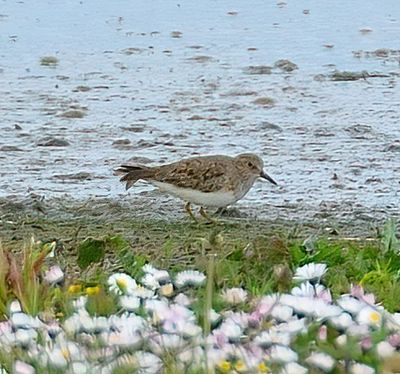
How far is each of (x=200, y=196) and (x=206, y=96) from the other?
281 centimetres

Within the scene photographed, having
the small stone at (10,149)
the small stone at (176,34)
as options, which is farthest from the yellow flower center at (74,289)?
the small stone at (176,34)

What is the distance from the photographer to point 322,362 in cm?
377

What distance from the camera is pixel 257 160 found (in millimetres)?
7969

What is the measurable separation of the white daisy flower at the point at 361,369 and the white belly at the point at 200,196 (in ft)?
12.7

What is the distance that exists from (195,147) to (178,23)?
3967 millimetres

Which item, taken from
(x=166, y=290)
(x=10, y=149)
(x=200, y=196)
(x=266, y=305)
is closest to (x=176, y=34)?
(x=10, y=149)

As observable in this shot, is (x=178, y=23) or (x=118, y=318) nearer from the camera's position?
(x=118, y=318)

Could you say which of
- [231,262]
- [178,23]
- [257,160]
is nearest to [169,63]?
[178,23]

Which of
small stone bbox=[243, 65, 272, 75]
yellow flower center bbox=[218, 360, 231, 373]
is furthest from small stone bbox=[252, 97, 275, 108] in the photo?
yellow flower center bbox=[218, 360, 231, 373]

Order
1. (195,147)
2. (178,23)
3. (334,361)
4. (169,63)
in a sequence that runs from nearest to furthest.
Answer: (334,361)
(195,147)
(169,63)
(178,23)

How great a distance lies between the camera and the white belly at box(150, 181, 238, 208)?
25.1 feet

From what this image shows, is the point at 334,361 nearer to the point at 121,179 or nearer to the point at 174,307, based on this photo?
the point at 174,307

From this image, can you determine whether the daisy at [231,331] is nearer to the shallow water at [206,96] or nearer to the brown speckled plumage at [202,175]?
the brown speckled plumage at [202,175]

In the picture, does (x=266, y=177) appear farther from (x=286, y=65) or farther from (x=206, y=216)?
(x=286, y=65)
